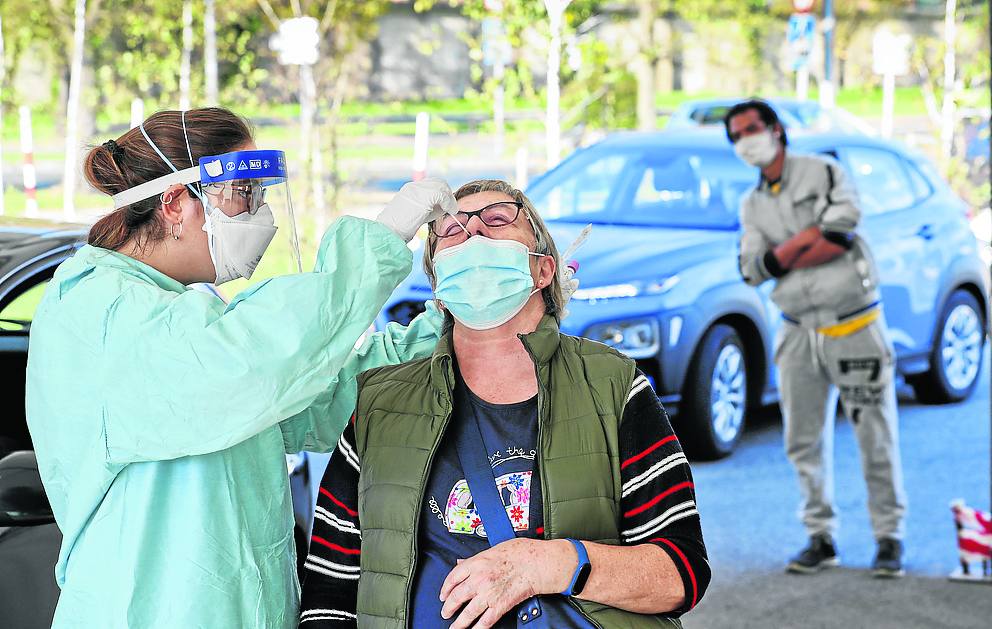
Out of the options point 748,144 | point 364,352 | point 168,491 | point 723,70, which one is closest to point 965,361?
point 748,144

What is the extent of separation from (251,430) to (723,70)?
65.6 feet

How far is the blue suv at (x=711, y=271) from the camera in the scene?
651cm

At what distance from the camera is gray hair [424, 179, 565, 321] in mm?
2496

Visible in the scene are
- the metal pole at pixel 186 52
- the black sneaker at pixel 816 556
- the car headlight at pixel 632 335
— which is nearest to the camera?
the black sneaker at pixel 816 556

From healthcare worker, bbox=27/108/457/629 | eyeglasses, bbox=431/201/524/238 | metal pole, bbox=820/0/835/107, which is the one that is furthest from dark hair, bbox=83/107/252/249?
metal pole, bbox=820/0/835/107

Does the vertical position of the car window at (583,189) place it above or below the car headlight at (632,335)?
above

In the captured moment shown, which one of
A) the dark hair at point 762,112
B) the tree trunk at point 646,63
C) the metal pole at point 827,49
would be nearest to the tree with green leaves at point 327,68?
the tree trunk at point 646,63

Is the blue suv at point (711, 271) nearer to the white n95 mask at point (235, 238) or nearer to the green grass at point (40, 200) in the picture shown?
the white n95 mask at point (235, 238)

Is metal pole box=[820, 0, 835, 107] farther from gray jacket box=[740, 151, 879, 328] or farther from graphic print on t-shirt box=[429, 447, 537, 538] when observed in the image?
graphic print on t-shirt box=[429, 447, 537, 538]

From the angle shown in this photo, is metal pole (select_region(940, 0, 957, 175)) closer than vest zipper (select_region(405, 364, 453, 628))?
No

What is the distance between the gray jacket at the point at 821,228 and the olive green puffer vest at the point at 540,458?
2.87 meters

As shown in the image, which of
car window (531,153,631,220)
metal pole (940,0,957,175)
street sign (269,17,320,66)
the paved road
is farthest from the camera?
metal pole (940,0,957,175)

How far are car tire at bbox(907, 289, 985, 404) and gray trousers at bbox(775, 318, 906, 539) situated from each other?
9.77ft

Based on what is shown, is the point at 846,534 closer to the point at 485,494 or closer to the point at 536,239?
the point at 536,239
